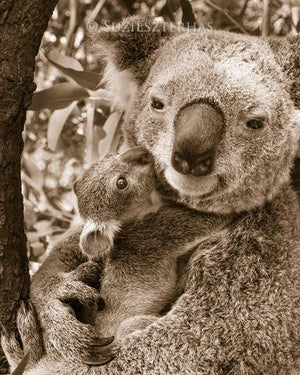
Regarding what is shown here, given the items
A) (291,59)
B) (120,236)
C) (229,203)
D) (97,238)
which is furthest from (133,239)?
(291,59)

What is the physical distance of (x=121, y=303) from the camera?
2.64 meters

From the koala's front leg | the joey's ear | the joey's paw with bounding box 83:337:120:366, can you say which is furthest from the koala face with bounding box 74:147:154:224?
the joey's ear

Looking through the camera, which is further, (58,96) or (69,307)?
(58,96)

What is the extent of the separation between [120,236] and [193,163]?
61 cm

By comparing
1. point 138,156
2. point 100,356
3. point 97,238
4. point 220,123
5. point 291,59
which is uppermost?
point 291,59

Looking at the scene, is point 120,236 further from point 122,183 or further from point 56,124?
point 56,124

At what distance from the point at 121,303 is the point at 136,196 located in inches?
19.1

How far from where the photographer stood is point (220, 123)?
8.03 ft

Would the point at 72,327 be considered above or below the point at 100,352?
above

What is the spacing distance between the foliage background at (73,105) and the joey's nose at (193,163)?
3.81 feet

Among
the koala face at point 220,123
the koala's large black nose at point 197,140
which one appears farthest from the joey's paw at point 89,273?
the koala's large black nose at point 197,140

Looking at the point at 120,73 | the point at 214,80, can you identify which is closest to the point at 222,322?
the point at 214,80

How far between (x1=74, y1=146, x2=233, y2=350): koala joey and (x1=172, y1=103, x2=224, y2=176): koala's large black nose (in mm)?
355

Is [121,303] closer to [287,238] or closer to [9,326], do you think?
[9,326]
